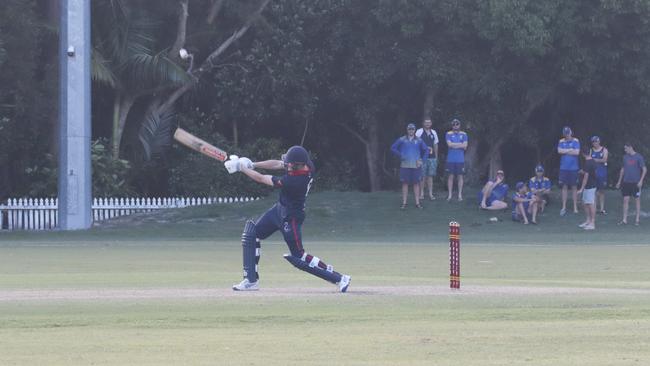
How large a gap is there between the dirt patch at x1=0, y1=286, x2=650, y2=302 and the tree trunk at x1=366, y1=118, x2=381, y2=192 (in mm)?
26111

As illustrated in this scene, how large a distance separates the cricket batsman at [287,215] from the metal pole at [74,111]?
18.3 m

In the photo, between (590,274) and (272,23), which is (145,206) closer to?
(272,23)

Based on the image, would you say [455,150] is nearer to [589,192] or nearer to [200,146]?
[589,192]

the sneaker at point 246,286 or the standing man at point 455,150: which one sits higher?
the standing man at point 455,150

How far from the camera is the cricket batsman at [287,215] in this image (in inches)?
601

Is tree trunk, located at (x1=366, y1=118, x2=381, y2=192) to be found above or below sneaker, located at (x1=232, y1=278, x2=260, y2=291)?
above

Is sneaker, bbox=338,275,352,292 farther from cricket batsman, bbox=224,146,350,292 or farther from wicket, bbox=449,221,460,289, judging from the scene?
wicket, bbox=449,221,460,289

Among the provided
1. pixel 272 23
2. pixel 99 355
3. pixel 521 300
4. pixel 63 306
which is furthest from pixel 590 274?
pixel 272 23

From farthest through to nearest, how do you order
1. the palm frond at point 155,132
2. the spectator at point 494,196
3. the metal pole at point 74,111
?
the palm frond at point 155,132 → the spectator at point 494,196 → the metal pole at point 74,111

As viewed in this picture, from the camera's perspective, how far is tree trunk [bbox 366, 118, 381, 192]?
1684 inches

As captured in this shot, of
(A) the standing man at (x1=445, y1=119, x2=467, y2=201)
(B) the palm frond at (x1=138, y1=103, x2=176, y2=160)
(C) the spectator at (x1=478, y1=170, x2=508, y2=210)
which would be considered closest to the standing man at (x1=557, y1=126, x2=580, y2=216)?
(C) the spectator at (x1=478, y1=170, x2=508, y2=210)

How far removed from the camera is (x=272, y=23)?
4069cm

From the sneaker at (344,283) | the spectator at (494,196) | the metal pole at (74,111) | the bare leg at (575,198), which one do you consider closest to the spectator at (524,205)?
the spectator at (494,196)

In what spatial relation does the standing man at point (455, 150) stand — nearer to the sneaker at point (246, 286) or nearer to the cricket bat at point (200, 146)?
the cricket bat at point (200, 146)
